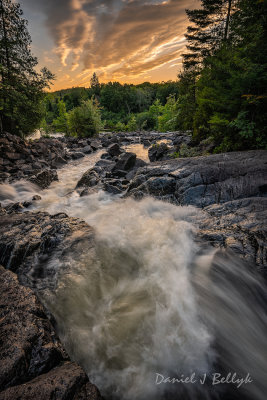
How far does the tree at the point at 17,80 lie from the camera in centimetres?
1290

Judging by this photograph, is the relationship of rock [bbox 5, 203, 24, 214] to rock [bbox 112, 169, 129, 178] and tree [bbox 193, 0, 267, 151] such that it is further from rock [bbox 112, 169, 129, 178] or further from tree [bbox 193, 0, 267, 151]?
tree [bbox 193, 0, 267, 151]

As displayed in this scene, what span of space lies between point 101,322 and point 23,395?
1.16 meters

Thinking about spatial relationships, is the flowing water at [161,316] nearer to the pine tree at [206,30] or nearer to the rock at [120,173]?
the rock at [120,173]

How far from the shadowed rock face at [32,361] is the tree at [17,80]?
14388 mm

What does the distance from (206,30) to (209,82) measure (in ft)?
49.5

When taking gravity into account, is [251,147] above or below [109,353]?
above

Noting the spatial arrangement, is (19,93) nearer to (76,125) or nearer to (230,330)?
(76,125)

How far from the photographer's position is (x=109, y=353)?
201 centimetres

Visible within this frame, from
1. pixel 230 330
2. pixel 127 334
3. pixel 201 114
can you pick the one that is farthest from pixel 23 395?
pixel 201 114

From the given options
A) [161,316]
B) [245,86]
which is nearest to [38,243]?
[161,316]

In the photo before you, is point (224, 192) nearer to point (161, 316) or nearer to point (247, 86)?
point (161, 316)
